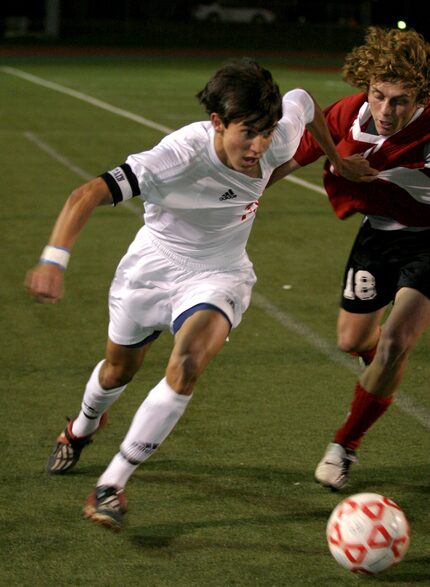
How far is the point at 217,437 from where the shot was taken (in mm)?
5801

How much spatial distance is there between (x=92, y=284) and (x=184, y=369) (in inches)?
173

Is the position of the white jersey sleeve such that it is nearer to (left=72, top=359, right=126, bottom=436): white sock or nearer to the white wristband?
the white wristband

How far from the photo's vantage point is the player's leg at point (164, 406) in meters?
4.55

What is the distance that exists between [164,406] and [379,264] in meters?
1.51

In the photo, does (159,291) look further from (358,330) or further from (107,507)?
(358,330)

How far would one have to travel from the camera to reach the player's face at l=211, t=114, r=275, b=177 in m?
4.48

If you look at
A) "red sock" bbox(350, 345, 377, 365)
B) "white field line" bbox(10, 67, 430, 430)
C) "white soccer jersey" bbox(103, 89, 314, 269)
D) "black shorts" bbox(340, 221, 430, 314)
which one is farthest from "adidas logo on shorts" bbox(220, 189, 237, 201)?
"white field line" bbox(10, 67, 430, 430)

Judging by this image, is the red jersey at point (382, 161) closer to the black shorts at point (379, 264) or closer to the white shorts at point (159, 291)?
the black shorts at point (379, 264)

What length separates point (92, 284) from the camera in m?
8.85

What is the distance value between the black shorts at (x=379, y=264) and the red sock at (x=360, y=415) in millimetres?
519

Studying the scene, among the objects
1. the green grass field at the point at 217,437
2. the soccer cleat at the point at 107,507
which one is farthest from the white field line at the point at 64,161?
the soccer cleat at the point at 107,507

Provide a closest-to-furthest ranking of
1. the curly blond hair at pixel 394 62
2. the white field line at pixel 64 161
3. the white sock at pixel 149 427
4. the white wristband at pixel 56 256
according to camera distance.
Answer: the white wristband at pixel 56 256 < the white sock at pixel 149 427 < the curly blond hair at pixel 394 62 < the white field line at pixel 64 161

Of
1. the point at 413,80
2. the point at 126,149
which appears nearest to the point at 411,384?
the point at 413,80

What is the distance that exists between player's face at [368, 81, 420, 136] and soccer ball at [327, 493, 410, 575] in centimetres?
173
